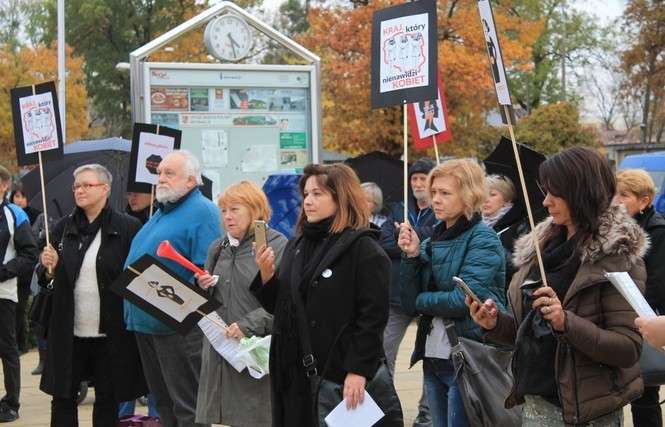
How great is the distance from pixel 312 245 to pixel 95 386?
2.54m

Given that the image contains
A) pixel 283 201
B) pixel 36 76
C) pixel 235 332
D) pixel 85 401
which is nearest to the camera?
pixel 235 332

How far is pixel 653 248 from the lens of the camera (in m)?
6.39

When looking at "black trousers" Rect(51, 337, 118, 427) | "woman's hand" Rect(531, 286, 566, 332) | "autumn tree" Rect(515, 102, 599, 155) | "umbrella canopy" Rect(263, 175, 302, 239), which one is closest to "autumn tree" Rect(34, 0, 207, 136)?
"autumn tree" Rect(515, 102, 599, 155)

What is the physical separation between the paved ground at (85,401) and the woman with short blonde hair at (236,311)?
2529 millimetres

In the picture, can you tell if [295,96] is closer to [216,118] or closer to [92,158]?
[216,118]

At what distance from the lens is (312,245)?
17.1 ft

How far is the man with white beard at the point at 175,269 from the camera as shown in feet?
21.5

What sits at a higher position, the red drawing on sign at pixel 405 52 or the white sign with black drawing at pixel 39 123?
the red drawing on sign at pixel 405 52

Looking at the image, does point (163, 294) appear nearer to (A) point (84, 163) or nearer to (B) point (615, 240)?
(B) point (615, 240)

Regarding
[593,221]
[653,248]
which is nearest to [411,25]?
[653,248]

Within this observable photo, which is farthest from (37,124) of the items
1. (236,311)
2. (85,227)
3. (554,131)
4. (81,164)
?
(554,131)

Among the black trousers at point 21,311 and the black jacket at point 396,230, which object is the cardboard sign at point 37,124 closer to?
the black jacket at point 396,230

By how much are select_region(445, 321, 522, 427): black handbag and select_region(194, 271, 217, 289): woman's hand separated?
1468 millimetres

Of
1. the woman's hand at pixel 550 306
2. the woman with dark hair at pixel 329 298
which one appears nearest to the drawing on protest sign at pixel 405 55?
the woman with dark hair at pixel 329 298
